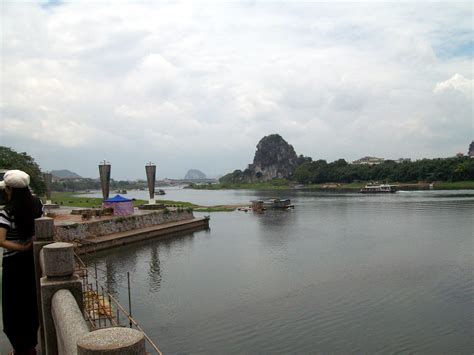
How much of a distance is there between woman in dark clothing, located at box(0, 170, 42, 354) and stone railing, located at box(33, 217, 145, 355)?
139 mm

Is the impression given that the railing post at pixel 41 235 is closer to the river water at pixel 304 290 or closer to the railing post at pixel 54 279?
the railing post at pixel 54 279

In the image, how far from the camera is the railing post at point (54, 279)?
3.61m

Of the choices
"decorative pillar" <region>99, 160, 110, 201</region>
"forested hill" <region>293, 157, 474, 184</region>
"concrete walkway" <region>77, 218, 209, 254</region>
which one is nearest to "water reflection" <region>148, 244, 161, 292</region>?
"concrete walkway" <region>77, 218, 209, 254</region>

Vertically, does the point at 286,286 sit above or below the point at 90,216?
below

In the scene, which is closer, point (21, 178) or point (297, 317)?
point (21, 178)

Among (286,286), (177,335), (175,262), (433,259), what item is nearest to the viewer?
(177,335)

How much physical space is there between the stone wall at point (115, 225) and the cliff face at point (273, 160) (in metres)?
140

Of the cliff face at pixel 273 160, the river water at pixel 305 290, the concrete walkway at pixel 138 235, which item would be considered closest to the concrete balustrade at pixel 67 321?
the river water at pixel 305 290

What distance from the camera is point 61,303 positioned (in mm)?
3352

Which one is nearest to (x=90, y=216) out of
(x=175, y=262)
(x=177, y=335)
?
(x=175, y=262)

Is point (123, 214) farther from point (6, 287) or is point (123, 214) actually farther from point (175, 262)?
point (6, 287)

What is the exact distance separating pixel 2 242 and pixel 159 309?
12166 mm

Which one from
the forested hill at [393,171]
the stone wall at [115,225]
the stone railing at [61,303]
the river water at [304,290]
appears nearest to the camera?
the stone railing at [61,303]

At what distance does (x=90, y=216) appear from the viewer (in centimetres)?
3241
